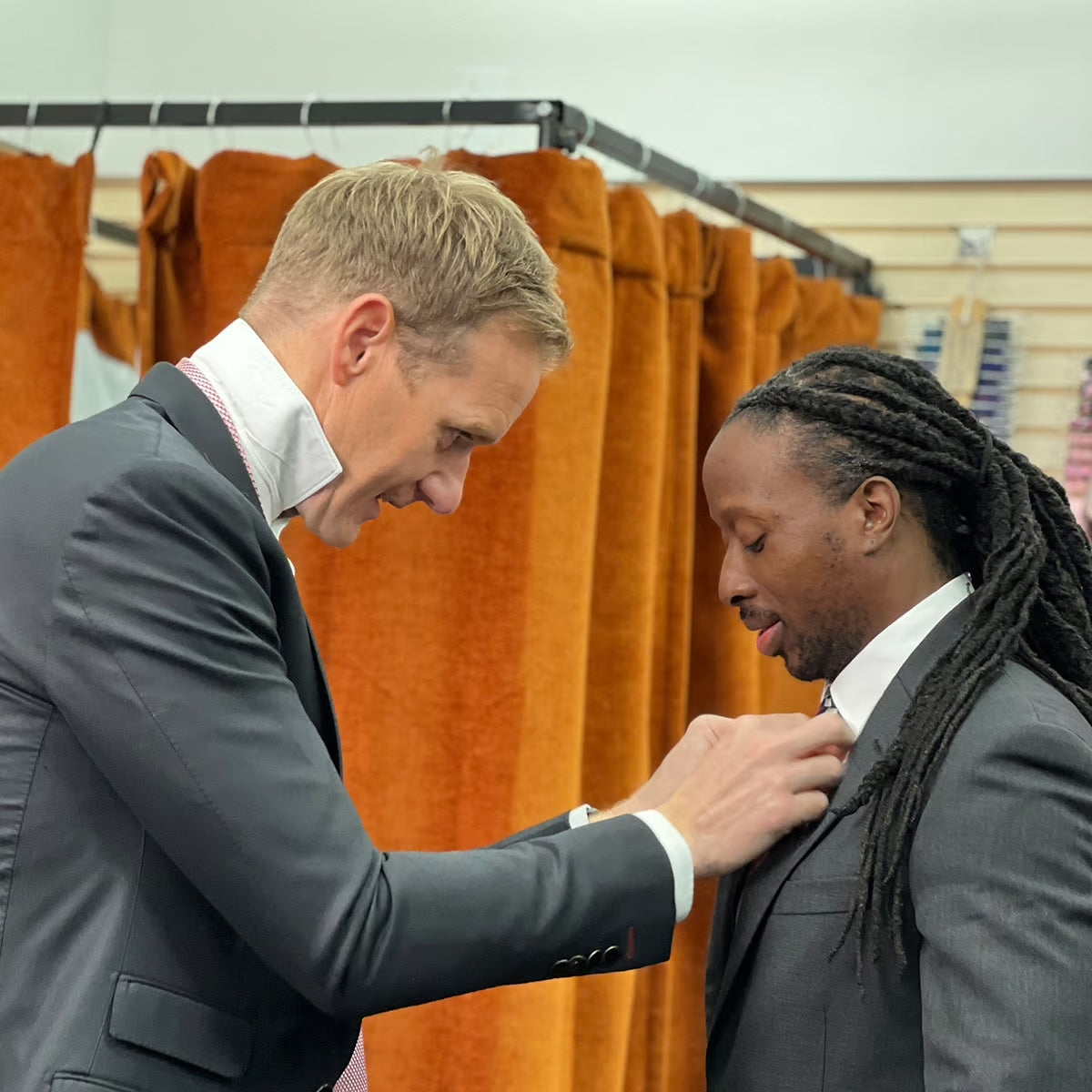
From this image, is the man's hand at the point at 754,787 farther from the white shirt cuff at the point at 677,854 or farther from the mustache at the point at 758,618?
the mustache at the point at 758,618

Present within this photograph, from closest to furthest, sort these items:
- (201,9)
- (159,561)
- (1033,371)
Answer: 1. (159,561)
2. (1033,371)
3. (201,9)

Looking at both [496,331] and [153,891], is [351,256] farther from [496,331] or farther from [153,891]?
[153,891]

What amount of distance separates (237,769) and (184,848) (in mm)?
77

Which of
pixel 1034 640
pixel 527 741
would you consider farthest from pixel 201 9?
pixel 1034 640

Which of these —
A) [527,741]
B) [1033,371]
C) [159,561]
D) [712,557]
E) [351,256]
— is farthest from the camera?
[1033,371]

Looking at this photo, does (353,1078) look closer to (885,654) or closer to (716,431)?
(885,654)

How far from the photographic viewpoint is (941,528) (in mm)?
1468

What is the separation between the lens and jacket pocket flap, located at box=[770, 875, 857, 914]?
1337 mm

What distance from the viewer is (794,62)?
3.67m

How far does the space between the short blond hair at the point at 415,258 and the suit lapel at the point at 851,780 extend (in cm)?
48

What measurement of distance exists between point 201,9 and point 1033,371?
2.46m

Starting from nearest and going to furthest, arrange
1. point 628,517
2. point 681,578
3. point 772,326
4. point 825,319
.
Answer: point 628,517 < point 681,578 < point 772,326 < point 825,319

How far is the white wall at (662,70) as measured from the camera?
3525mm

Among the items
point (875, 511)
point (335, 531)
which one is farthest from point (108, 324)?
point (875, 511)
